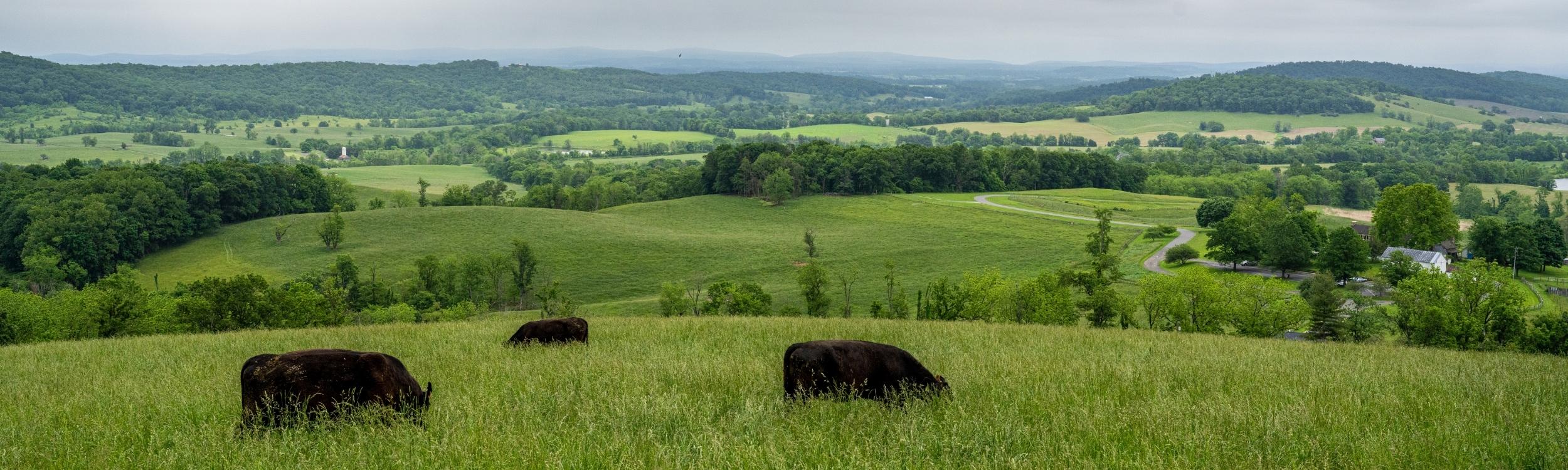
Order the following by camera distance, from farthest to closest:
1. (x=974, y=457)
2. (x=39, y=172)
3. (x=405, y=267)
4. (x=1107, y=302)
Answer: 1. (x=39, y=172)
2. (x=405, y=267)
3. (x=1107, y=302)
4. (x=974, y=457)

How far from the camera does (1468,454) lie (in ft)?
24.2

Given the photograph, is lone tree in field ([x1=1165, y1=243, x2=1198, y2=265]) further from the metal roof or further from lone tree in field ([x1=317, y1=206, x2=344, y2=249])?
lone tree in field ([x1=317, y1=206, x2=344, y2=249])

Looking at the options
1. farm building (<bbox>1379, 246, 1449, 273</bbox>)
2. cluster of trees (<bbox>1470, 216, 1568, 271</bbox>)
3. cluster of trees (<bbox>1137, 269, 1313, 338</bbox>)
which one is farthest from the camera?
cluster of trees (<bbox>1470, 216, 1568, 271</bbox>)

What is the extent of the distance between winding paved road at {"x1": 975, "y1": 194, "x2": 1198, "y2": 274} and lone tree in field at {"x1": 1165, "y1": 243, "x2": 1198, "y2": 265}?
Answer: 0.84 m

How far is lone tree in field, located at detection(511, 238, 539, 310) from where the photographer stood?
84062 mm

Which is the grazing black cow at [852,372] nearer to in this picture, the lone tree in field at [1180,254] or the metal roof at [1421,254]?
the lone tree in field at [1180,254]

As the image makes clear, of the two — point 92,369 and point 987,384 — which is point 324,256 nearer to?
point 92,369

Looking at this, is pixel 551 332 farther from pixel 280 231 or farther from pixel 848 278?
pixel 280 231

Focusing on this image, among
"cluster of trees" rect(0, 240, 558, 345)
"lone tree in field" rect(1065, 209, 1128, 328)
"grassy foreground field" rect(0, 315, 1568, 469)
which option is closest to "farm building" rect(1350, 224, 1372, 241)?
"lone tree in field" rect(1065, 209, 1128, 328)

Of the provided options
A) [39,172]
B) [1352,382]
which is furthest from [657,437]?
[39,172]

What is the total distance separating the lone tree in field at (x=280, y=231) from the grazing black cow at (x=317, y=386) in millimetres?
102377

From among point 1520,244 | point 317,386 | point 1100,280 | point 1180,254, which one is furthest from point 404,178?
point 317,386

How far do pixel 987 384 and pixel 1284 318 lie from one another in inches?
1807

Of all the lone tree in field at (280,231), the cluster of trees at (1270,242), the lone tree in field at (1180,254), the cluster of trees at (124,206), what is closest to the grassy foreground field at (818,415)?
the lone tree in field at (1180,254)
